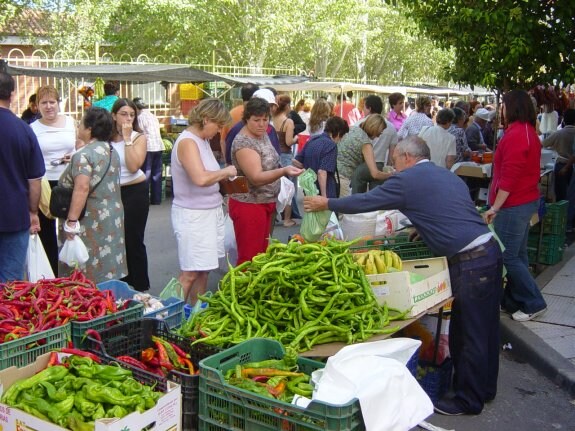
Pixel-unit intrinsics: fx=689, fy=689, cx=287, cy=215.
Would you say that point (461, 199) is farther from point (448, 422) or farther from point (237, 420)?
point (237, 420)

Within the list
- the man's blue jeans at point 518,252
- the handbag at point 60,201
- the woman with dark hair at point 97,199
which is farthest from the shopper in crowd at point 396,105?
the handbag at point 60,201

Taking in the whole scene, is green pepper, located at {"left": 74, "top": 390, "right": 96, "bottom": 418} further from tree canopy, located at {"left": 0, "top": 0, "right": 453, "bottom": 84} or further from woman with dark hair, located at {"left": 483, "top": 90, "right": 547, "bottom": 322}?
tree canopy, located at {"left": 0, "top": 0, "right": 453, "bottom": 84}

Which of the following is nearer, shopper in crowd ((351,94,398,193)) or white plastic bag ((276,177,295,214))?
white plastic bag ((276,177,295,214))

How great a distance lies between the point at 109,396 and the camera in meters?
3.09

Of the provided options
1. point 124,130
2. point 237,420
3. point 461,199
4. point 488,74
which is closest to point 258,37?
point 488,74

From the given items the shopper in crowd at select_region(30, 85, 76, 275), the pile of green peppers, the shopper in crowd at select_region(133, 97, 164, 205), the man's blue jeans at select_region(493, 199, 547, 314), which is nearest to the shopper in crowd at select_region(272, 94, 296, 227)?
the shopper in crowd at select_region(133, 97, 164, 205)

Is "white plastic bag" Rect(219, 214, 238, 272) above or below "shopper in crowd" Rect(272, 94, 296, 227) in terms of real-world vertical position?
below

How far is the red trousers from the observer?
6.25 metres

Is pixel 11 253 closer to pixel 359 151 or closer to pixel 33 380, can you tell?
pixel 33 380

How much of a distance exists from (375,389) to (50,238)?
187 inches

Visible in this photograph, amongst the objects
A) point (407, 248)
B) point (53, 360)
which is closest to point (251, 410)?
point (53, 360)

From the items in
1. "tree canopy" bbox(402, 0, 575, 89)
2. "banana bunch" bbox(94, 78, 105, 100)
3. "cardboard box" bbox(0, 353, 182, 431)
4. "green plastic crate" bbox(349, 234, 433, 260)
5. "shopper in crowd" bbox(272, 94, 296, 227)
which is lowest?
"cardboard box" bbox(0, 353, 182, 431)

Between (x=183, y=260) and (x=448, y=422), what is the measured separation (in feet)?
8.28

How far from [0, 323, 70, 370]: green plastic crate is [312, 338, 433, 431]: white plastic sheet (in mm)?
1443
